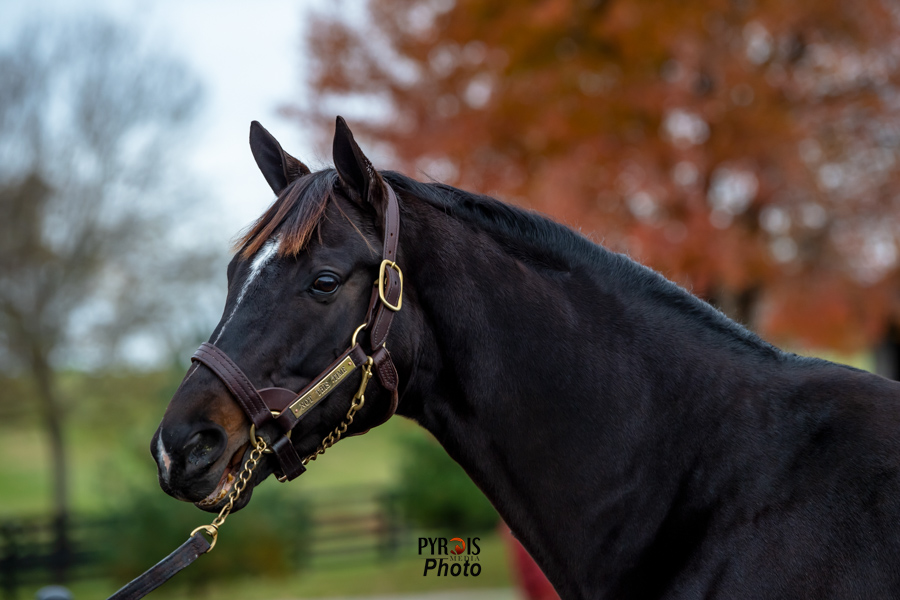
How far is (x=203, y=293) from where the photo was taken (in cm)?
1827

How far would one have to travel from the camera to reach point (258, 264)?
87.9 inches

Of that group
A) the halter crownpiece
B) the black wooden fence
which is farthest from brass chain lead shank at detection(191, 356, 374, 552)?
the black wooden fence

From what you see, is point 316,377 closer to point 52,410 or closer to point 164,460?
point 164,460

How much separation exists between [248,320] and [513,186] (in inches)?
312

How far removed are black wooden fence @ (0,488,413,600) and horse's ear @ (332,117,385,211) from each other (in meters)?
9.28

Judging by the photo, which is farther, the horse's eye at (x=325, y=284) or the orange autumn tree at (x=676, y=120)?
the orange autumn tree at (x=676, y=120)

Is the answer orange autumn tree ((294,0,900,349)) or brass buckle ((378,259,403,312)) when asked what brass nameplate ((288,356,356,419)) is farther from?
orange autumn tree ((294,0,900,349))

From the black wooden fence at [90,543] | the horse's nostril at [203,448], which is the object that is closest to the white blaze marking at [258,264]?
the horse's nostril at [203,448]

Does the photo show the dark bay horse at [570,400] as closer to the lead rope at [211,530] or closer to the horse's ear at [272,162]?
the lead rope at [211,530]

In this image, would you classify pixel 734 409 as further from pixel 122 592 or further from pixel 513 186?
pixel 513 186

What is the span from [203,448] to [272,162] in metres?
1.12

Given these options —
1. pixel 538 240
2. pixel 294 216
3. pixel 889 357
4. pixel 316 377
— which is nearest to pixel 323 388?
pixel 316 377

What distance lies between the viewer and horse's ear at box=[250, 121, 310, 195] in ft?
8.67

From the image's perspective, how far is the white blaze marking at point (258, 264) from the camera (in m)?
2.19
